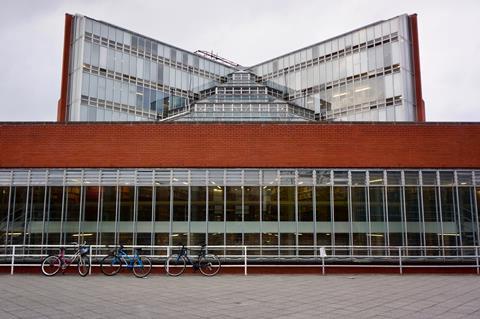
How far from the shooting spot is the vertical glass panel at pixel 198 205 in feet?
A: 56.2

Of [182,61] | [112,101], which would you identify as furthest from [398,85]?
[112,101]

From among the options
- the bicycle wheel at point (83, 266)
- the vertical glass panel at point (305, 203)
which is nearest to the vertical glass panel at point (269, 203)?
the vertical glass panel at point (305, 203)

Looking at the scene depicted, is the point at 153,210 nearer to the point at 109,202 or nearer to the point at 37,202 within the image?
the point at 109,202

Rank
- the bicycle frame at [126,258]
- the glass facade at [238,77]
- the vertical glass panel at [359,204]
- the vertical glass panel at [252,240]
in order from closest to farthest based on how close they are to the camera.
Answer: the bicycle frame at [126,258] → the vertical glass panel at [252,240] → the vertical glass panel at [359,204] → the glass facade at [238,77]

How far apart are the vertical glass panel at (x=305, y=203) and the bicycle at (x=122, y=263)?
5.77m

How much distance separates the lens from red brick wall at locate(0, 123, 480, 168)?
57.4 feet

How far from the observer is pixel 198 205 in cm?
1719

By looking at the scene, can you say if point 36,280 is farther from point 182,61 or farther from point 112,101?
point 182,61

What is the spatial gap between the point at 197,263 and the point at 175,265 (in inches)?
28.4

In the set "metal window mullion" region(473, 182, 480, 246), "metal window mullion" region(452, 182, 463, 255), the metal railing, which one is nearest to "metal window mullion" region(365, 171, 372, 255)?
the metal railing

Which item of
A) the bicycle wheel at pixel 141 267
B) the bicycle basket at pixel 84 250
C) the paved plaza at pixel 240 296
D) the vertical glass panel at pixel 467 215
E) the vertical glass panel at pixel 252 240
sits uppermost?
the vertical glass panel at pixel 467 215

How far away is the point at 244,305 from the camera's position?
962 centimetres

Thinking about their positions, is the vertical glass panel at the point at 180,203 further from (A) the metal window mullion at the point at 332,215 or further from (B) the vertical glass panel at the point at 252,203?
(A) the metal window mullion at the point at 332,215

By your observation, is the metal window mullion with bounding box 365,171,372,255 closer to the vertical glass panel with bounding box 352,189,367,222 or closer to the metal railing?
the vertical glass panel with bounding box 352,189,367,222
